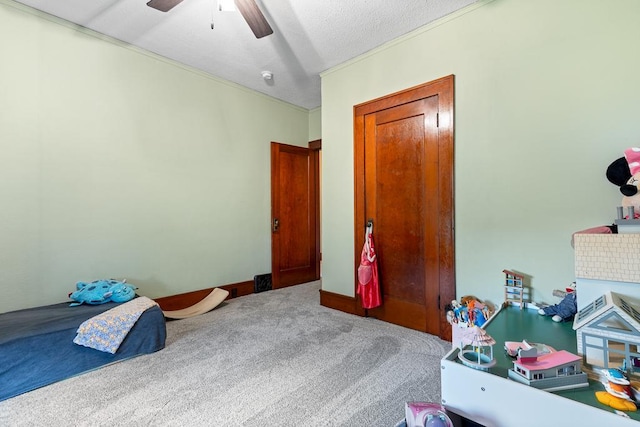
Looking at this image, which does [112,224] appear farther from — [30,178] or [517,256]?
[517,256]

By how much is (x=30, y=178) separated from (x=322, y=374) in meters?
2.78

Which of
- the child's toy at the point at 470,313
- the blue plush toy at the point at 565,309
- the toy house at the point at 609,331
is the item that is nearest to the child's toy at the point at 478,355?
the toy house at the point at 609,331

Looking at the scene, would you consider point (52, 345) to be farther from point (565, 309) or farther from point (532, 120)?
point (532, 120)

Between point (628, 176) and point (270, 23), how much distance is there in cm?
273

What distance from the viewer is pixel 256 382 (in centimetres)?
178

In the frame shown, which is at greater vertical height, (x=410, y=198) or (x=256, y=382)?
(x=410, y=198)

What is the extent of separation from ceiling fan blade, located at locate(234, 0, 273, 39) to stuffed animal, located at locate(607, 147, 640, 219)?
2329 millimetres

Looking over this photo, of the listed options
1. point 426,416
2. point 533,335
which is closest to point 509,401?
point 426,416

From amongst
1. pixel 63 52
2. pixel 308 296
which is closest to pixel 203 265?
pixel 308 296

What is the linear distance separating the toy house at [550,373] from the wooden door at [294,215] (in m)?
3.41

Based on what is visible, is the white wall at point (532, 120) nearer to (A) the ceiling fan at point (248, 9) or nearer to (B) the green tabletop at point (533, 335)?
(B) the green tabletop at point (533, 335)

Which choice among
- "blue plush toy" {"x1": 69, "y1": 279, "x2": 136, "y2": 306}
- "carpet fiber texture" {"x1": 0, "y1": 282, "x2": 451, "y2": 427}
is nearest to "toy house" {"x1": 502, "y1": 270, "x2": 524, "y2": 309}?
"carpet fiber texture" {"x1": 0, "y1": 282, "x2": 451, "y2": 427}

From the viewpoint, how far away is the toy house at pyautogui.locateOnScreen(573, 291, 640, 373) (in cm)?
100

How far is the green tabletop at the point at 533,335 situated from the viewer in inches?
37.7
